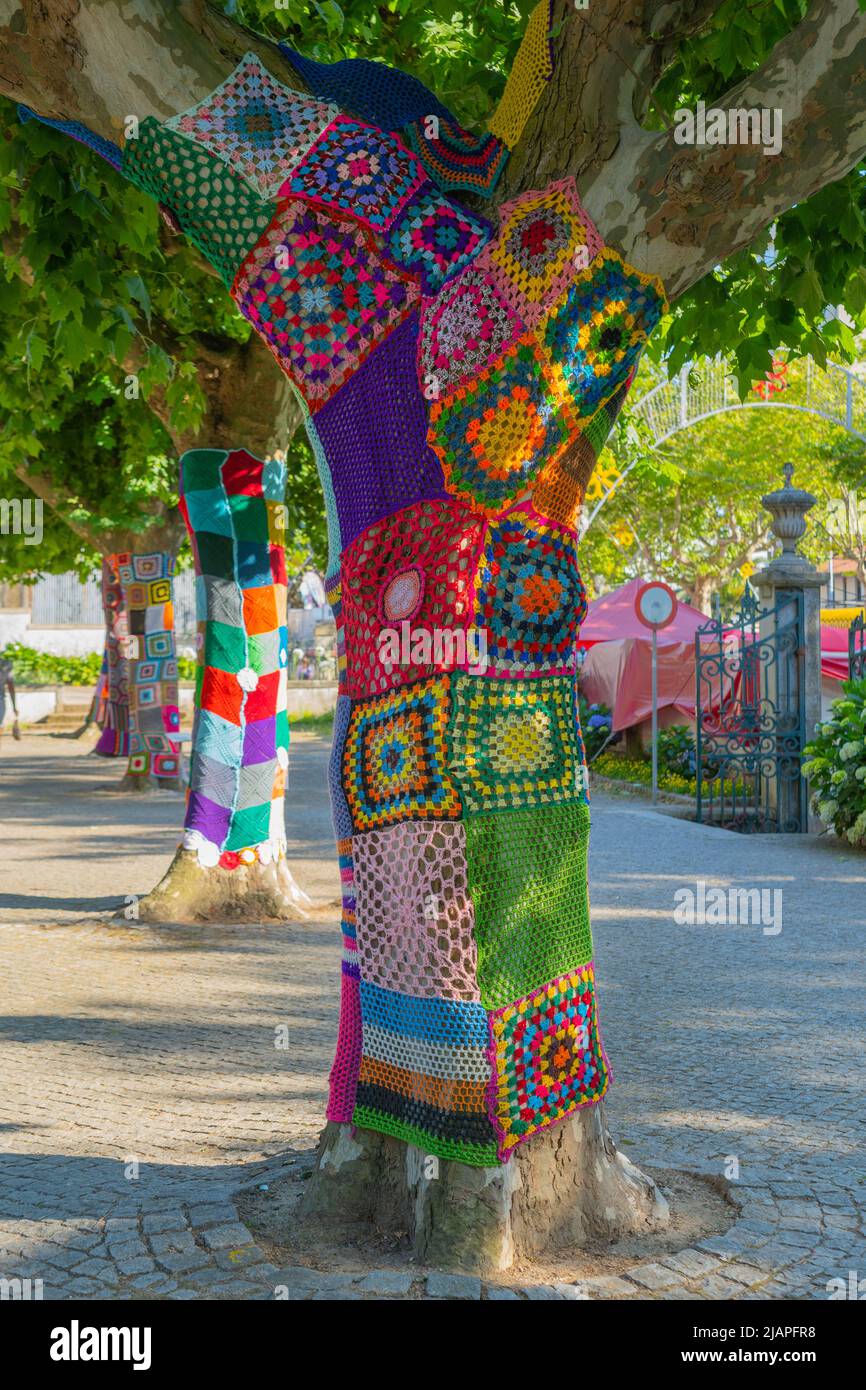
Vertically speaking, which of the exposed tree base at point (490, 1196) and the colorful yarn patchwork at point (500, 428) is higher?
the colorful yarn patchwork at point (500, 428)

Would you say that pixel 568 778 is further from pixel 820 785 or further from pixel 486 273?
pixel 820 785

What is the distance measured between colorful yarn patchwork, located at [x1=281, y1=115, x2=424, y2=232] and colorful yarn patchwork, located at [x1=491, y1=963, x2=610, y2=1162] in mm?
2239

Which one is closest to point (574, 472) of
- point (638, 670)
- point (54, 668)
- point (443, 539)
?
point (443, 539)

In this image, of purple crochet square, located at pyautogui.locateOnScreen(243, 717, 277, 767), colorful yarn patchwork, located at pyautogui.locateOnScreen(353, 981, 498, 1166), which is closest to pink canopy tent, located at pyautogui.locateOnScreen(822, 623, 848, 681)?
purple crochet square, located at pyautogui.locateOnScreen(243, 717, 277, 767)

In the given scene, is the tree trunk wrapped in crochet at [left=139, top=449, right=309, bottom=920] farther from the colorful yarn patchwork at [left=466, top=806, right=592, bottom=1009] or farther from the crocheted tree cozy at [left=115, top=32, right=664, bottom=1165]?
the colorful yarn patchwork at [left=466, top=806, right=592, bottom=1009]

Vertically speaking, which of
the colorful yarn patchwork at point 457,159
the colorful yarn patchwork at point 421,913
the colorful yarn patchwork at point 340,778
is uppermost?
the colorful yarn patchwork at point 457,159

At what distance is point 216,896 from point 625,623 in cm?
1603

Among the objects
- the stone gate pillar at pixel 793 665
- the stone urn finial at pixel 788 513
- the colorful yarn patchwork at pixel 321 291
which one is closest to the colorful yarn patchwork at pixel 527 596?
the colorful yarn patchwork at pixel 321 291

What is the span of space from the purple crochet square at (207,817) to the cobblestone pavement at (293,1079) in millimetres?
700

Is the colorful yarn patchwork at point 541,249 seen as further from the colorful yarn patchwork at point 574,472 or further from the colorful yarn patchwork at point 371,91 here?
the colorful yarn patchwork at point 371,91

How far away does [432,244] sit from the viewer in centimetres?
397

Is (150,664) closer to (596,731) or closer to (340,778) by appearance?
(596,731)

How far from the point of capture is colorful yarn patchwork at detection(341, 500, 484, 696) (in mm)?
3871

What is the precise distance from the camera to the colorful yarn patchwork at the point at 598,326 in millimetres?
3885
